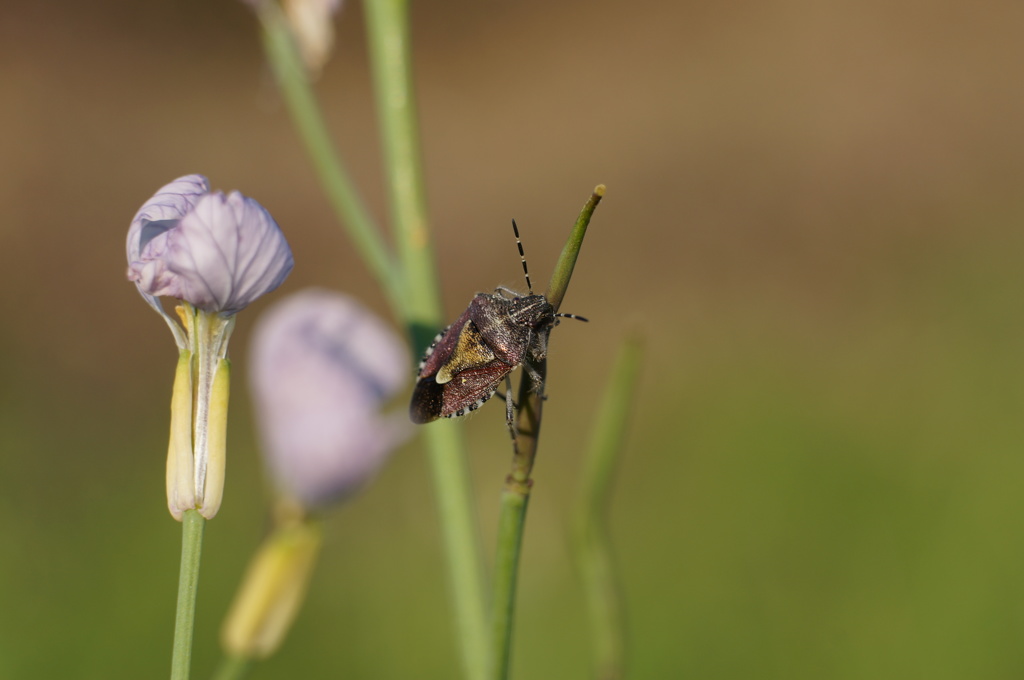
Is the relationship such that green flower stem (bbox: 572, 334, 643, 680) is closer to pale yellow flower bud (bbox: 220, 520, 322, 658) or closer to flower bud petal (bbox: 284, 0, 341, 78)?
pale yellow flower bud (bbox: 220, 520, 322, 658)

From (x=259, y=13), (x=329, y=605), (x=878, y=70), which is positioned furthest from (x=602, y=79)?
(x=259, y=13)

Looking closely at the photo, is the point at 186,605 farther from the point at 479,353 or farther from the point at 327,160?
the point at 327,160

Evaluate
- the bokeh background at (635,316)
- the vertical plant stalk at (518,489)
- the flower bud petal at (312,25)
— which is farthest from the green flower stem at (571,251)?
the flower bud petal at (312,25)

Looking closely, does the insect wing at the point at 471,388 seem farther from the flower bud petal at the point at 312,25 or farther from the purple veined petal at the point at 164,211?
the flower bud petal at the point at 312,25

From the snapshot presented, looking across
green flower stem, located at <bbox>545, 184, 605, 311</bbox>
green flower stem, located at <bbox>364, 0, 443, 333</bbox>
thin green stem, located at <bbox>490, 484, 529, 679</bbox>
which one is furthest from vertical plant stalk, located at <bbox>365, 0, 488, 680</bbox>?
green flower stem, located at <bbox>545, 184, 605, 311</bbox>

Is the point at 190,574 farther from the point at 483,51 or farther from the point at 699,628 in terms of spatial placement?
the point at 483,51

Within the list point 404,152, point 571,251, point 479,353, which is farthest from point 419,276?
point 571,251
